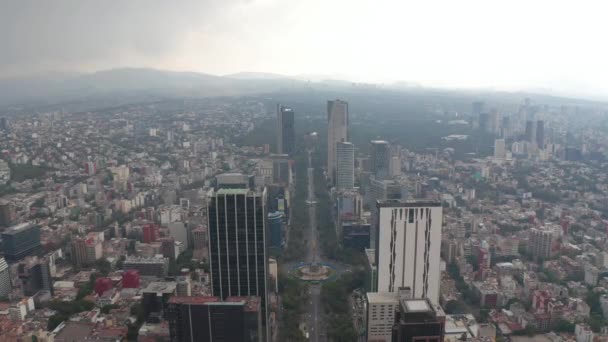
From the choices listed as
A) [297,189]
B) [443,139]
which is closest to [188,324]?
[297,189]

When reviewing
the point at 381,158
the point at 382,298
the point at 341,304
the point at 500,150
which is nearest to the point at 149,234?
the point at 341,304

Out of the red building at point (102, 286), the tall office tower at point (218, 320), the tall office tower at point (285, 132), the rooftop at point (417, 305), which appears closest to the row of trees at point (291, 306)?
the tall office tower at point (218, 320)

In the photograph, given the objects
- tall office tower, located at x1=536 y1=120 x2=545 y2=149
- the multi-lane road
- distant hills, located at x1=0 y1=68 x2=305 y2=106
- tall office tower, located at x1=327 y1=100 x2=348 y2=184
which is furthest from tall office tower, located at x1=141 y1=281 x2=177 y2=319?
tall office tower, located at x1=536 y1=120 x2=545 y2=149

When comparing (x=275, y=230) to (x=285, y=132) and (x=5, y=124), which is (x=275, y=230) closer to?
(x=285, y=132)

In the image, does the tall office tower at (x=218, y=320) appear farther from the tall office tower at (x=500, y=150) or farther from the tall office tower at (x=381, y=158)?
the tall office tower at (x=500, y=150)

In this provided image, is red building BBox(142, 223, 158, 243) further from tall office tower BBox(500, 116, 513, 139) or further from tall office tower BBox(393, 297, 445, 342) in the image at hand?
tall office tower BBox(500, 116, 513, 139)

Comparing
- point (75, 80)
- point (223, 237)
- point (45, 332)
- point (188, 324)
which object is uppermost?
point (75, 80)

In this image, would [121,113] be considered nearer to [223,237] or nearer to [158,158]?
[158,158]
